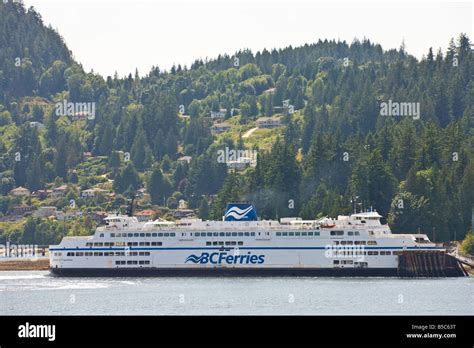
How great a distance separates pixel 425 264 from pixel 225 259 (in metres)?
16.4

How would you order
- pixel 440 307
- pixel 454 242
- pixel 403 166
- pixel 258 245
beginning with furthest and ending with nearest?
pixel 403 166, pixel 454 242, pixel 258 245, pixel 440 307

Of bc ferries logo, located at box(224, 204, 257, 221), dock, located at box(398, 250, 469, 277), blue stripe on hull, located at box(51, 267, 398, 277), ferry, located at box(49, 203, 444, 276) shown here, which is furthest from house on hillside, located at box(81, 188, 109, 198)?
dock, located at box(398, 250, 469, 277)

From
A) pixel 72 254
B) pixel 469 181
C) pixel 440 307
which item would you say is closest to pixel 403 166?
pixel 469 181

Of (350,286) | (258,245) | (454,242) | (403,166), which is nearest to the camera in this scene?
(350,286)

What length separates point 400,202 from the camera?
121312mm

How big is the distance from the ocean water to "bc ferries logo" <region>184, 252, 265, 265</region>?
2.46 m

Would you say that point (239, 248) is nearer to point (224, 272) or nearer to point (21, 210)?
point (224, 272)

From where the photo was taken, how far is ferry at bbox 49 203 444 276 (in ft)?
314

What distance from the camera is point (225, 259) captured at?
97812 mm

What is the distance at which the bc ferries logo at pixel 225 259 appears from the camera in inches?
3831

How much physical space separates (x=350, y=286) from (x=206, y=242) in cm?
1670

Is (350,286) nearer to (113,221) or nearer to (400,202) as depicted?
(113,221)

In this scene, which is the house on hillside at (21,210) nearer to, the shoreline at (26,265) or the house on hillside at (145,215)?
the house on hillside at (145,215)

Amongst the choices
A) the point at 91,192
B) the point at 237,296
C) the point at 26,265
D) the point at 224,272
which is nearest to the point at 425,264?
the point at 224,272
